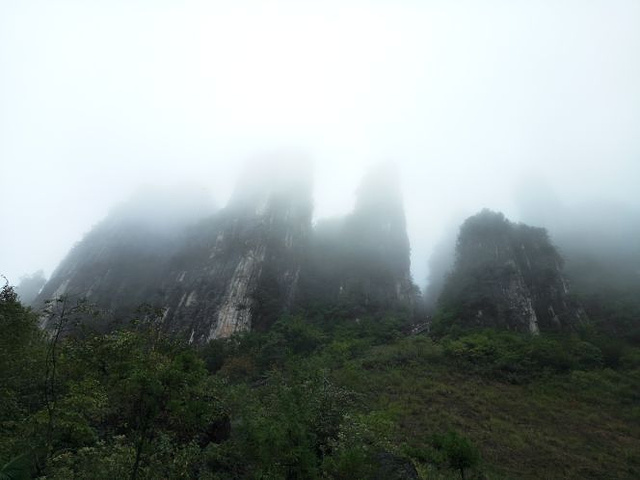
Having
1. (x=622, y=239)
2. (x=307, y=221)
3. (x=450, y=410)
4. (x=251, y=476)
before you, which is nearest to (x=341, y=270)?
(x=307, y=221)

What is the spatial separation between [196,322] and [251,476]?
3884cm

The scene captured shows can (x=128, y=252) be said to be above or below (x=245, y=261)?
above

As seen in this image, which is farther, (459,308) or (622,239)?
(622,239)

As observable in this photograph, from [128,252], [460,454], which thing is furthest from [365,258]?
[460,454]

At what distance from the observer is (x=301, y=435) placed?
11.2m

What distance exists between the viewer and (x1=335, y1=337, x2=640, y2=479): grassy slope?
18.4 metres

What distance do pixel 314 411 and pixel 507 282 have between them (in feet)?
131

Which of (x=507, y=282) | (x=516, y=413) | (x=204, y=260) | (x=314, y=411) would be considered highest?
(x=204, y=260)

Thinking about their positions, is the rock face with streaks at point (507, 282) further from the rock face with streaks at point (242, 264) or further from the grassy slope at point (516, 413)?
the rock face with streaks at point (242, 264)

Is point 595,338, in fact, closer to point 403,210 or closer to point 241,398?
point 241,398

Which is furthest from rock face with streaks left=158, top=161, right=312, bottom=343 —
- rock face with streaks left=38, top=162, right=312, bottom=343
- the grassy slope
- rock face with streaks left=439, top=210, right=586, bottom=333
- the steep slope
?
rock face with streaks left=439, top=210, right=586, bottom=333

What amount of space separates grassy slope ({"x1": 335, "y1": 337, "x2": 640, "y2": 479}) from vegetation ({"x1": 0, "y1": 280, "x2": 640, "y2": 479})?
0.10 metres

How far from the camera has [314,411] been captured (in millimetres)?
13945

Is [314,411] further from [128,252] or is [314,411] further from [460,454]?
[128,252]
